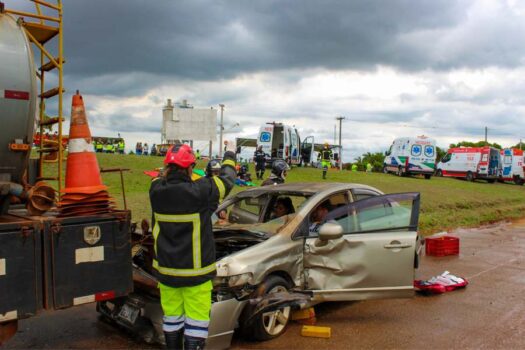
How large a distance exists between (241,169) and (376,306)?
43.2 feet

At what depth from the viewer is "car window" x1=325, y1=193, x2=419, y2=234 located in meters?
5.48

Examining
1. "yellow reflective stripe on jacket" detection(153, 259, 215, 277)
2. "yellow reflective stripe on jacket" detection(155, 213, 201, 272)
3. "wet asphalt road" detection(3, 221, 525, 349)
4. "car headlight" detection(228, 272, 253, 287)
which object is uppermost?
"yellow reflective stripe on jacket" detection(155, 213, 201, 272)

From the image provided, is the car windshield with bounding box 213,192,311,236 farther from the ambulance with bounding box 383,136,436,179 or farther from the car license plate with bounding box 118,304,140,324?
the ambulance with bounding box 383,136,436,179

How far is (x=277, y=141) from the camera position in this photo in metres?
29.0

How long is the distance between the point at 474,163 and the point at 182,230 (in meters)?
33.7

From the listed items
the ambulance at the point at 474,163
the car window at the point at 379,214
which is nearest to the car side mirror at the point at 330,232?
the car window at the point at 379,214

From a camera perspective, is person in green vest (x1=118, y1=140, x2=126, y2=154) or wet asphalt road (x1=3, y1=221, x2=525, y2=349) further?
person in green vest (x1=118, y1=140, x2=126, y2=154)

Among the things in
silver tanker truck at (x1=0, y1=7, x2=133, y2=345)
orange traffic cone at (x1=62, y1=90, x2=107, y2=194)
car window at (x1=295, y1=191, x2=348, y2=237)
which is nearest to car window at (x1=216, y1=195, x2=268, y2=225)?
car window at (x1=295, y1=191, x2=348, y2=237)

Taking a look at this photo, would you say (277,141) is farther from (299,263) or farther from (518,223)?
(299,263)

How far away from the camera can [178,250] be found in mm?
3629

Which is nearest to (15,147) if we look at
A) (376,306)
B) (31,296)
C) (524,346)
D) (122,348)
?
(31,296)

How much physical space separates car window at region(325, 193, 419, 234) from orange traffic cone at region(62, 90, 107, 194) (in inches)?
101

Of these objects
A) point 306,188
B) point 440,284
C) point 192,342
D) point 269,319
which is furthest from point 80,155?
point 440,284

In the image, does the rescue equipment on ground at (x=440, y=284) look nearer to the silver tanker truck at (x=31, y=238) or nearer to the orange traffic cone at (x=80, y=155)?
the silver tanker truck at (x=31, y=238)
